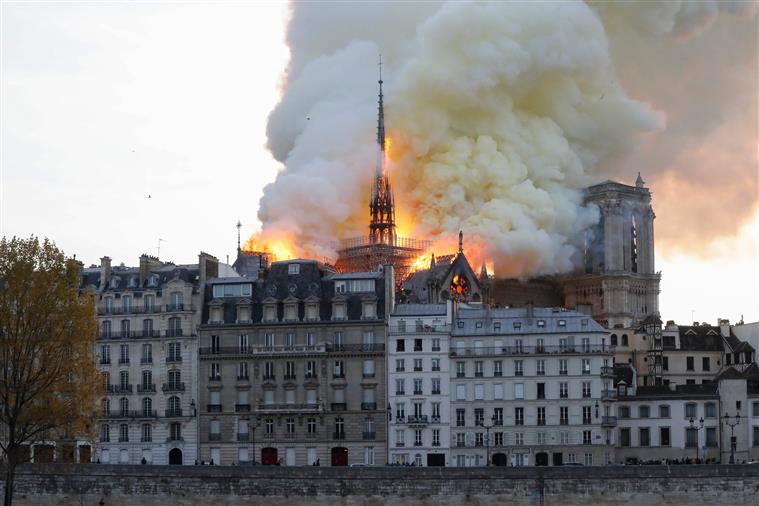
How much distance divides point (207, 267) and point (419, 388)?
15.5 m

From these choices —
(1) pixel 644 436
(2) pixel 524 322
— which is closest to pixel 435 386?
(2) pixel 524 322

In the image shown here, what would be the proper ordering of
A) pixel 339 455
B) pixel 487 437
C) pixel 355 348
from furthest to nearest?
1. pixel 355 348
2. pixel 339 455
3. pixel 487 437

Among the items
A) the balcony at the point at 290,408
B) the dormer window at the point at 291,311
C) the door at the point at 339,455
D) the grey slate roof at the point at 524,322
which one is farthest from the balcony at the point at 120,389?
the grey slate roof at the point at 524,322

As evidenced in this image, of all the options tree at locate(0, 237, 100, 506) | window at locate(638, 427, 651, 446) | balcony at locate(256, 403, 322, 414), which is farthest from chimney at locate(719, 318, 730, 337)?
tree at locate(0, 237, 100, 506)

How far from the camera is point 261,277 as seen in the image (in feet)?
365

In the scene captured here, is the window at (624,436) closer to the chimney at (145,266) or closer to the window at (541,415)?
the window at (541,415)

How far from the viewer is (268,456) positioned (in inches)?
4218

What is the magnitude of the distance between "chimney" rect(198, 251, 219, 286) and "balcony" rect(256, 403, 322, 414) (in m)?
8.58

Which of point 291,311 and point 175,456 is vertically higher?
point 291,311

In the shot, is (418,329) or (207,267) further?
(207,267)

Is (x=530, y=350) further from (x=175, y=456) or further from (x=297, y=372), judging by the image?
(x=175, y=456)

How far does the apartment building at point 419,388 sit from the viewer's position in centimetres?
10531

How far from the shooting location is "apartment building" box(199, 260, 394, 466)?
106 metres

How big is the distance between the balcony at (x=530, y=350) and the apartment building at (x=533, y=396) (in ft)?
0.19
